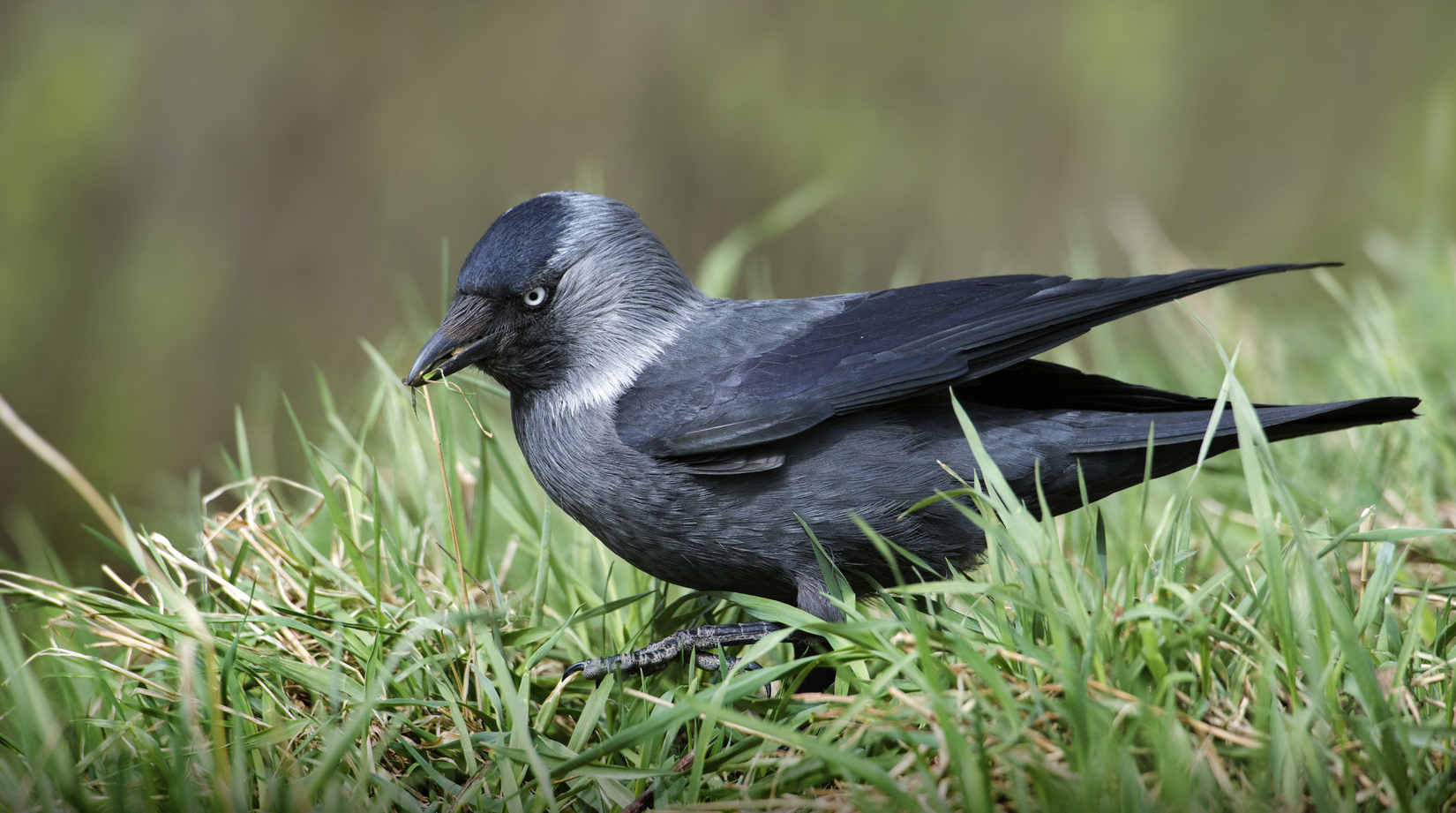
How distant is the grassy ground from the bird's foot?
0.14ft

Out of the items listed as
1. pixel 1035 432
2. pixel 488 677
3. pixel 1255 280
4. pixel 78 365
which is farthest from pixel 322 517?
pixel 1255 280

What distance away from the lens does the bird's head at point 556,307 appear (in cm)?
237

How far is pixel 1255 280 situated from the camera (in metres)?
6.93

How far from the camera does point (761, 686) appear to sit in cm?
195

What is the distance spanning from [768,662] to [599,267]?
1.06m

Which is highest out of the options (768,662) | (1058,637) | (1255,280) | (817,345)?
(1255,280)

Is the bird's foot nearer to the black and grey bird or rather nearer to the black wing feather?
the black and grey bird

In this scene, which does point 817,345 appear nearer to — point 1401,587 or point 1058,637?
point 1058,637

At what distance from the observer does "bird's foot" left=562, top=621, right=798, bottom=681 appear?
220 centimetres

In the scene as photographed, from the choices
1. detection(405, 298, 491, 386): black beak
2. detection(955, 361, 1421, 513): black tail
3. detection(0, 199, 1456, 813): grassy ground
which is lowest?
detection(0, 199, 1456, 813): grassy ground

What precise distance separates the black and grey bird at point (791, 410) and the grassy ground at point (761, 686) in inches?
6.6

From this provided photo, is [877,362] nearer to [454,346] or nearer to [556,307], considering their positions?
[556,307]


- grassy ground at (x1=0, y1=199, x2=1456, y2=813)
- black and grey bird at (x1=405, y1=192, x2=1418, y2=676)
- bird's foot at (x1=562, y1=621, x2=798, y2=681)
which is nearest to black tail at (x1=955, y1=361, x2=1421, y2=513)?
black and grey bird at (x1=405, y1=192, x2=1418, y2=676)

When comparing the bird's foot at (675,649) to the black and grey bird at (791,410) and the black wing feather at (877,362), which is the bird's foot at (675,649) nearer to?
the black and grey bird at (791,410)
